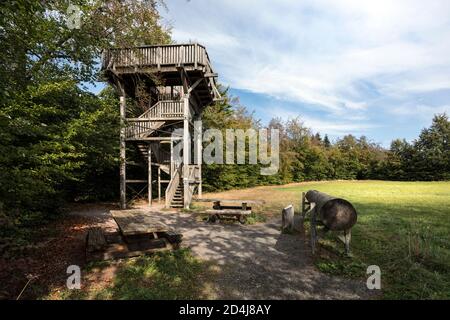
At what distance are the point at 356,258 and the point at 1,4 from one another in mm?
8190

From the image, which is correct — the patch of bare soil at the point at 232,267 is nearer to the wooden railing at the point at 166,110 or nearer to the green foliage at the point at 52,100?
the green foliage at the point at 52,100

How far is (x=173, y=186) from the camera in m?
14.6

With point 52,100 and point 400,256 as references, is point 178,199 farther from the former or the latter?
point 400,256

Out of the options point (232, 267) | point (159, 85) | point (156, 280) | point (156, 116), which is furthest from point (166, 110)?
point (156, 280)

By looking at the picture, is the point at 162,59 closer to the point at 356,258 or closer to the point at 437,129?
the point at 356,258

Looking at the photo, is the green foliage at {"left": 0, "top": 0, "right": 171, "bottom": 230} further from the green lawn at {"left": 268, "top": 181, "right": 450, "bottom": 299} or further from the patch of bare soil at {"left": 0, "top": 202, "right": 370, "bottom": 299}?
the green lawn at {"left": 268, "top": 181, "right": 450, "bottom": 299}

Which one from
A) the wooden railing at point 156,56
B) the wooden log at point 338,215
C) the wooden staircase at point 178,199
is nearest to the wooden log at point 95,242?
the wooden log at point 338,215

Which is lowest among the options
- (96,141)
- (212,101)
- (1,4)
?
(96,141)

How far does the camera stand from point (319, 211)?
21.0 feet

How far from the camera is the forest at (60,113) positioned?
5117mm

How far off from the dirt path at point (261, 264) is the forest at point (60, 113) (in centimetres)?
323

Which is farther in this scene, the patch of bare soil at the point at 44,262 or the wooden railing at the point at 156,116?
the wooden railing at the point at 156,116

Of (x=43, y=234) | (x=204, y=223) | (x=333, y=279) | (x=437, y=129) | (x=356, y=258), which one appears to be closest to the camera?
(x=333, y=279)

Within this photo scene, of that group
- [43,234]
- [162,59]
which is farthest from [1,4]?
[162,59]
